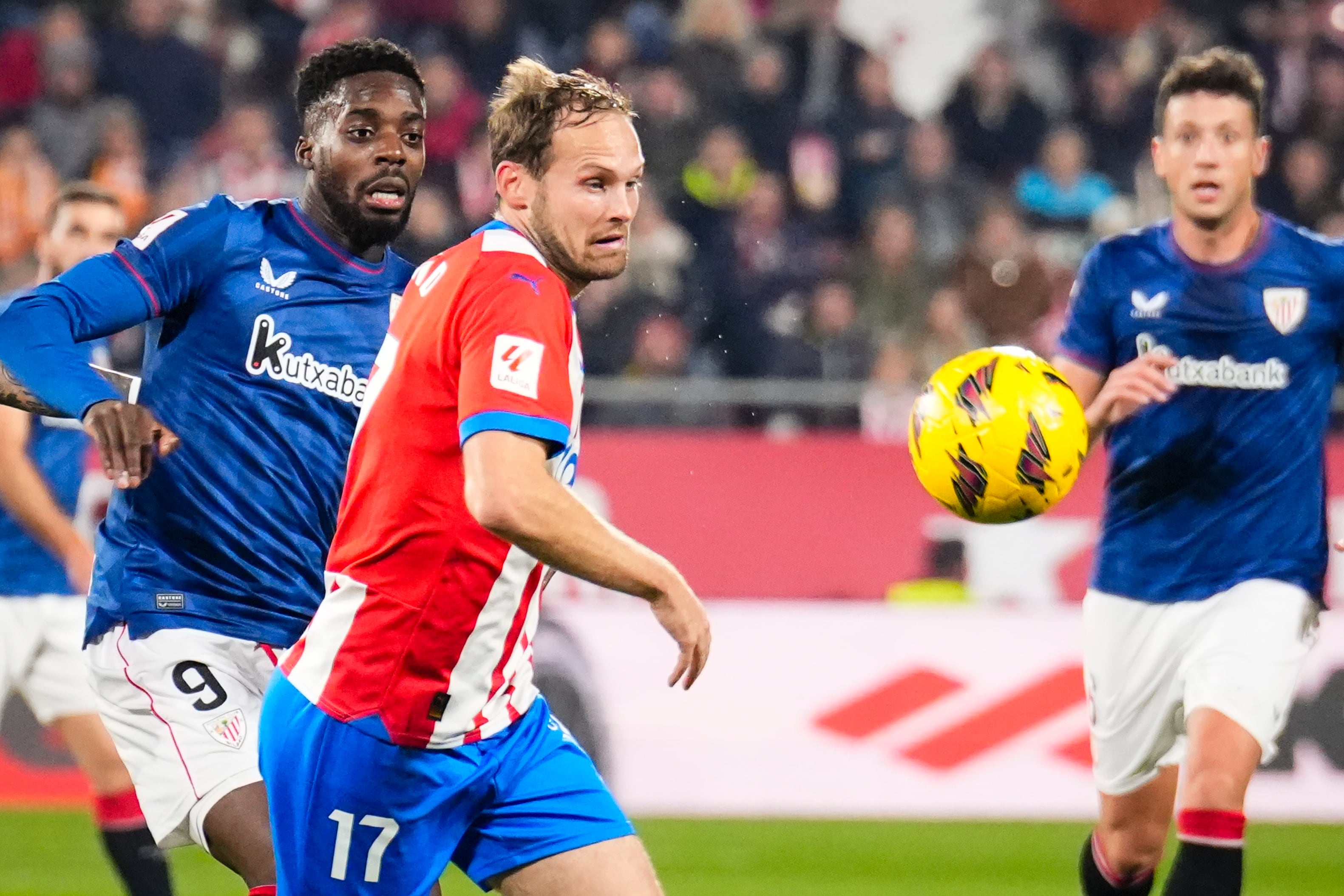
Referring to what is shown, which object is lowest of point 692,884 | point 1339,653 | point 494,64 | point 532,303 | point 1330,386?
point 692,884

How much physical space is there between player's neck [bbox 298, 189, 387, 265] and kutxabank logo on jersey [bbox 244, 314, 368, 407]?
0.30 meters

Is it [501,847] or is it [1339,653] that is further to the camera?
[1339,653]

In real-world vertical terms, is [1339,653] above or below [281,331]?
below

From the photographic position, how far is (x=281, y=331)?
4.30 m

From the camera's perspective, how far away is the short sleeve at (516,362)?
3010 mm

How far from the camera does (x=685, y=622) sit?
305cm

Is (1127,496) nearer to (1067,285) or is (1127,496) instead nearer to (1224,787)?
(1224,787)

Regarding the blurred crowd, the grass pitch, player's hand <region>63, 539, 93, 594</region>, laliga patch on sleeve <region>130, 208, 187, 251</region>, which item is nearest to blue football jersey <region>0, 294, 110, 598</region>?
player's hand <region>63, 539, 93, 594</region>

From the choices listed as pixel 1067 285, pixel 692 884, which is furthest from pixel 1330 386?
pixel 1067 285

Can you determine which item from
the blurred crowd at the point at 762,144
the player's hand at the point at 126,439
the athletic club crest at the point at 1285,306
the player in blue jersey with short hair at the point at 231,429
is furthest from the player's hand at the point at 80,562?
the blurred crowd at the point at 762,144

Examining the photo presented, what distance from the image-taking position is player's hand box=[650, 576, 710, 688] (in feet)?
10.00

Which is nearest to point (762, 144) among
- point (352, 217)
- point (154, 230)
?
point (352, 217)

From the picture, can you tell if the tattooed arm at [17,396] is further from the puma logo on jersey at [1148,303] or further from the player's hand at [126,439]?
the puma logo on jersey at [1148,303]

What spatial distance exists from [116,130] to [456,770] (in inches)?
364
